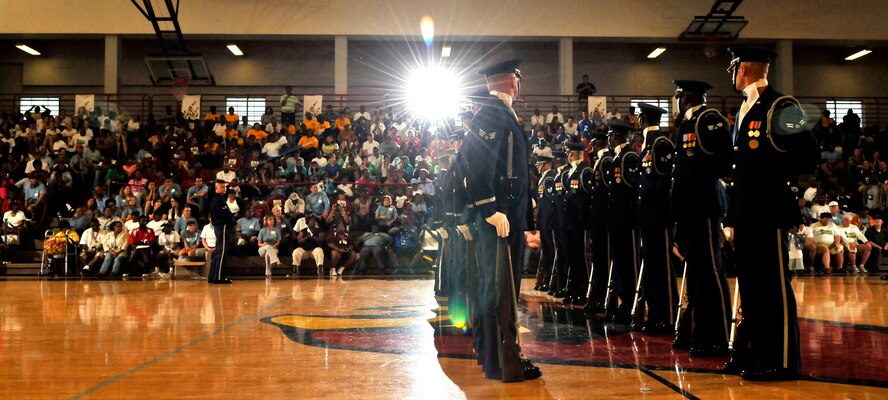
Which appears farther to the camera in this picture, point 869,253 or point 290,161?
point 290,161

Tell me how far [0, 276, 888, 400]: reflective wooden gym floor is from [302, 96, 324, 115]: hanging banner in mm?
12833

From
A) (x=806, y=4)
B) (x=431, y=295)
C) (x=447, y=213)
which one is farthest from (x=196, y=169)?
(x=806, y=4)

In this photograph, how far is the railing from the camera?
73.6 ft

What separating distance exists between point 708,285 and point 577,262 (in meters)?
3.33

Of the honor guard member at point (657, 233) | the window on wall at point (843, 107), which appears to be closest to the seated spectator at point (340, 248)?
the honor guard member at point (657, 233)

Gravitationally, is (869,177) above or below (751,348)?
above

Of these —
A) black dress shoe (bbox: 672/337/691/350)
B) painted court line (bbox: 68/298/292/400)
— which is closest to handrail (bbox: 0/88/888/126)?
painted court line (bbox: 68/298/292/400)

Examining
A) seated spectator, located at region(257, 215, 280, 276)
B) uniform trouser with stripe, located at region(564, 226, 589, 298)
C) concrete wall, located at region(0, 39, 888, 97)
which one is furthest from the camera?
concrete wall, located at region(0, 39, 888, 97)

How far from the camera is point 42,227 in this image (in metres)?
15.3

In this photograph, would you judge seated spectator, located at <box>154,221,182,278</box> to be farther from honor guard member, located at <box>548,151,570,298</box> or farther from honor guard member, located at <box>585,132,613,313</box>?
honor guard member, located at <box>585,132,613,313</box>

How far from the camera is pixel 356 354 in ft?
15.5

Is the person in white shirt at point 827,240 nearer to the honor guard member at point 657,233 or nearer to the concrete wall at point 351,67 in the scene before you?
the honor guard member at point 657,233

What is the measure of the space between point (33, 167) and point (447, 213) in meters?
14.0

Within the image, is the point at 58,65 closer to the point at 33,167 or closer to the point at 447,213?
the point at 33,167
